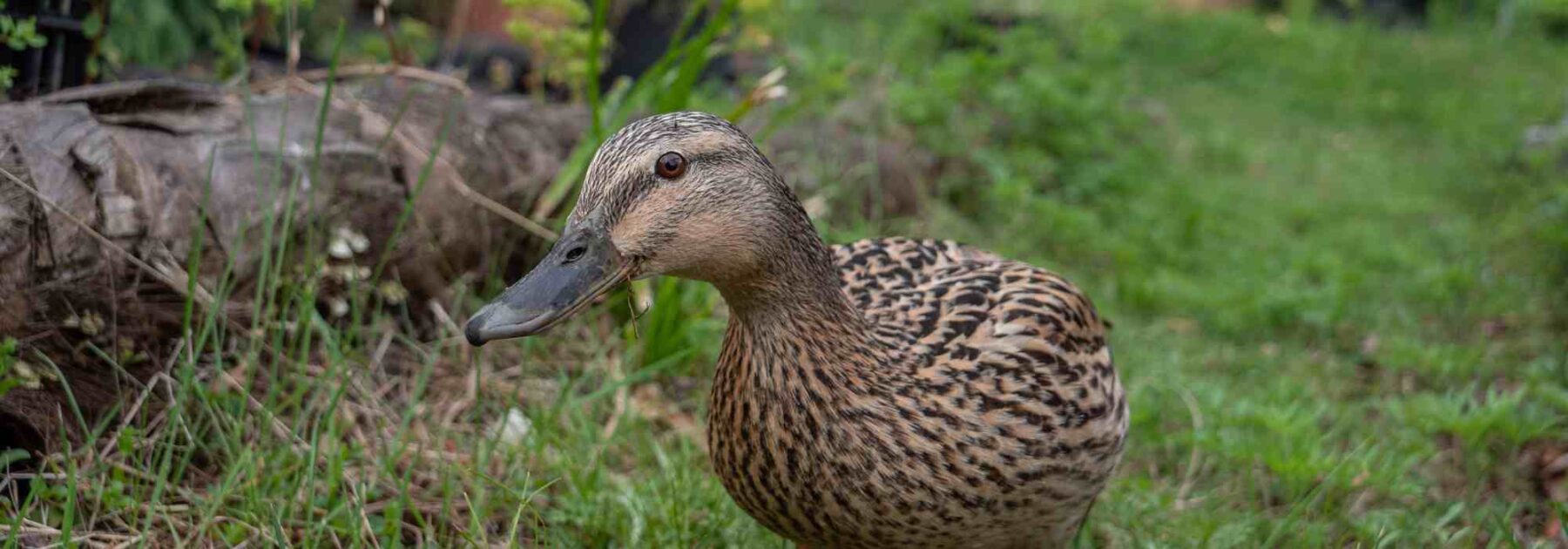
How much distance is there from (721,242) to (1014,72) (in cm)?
467

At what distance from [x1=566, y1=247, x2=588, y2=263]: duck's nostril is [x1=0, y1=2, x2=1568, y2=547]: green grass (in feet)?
1.91

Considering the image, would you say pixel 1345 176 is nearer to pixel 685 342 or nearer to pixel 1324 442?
pixel 1324 442

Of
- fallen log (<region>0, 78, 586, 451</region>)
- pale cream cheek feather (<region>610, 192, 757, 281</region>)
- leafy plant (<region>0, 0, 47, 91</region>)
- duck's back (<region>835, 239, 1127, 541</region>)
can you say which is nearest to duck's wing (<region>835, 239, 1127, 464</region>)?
duck's back (<region>835, 239, 1127, 541</region>)

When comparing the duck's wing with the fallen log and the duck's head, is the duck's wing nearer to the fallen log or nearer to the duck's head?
the duck's head

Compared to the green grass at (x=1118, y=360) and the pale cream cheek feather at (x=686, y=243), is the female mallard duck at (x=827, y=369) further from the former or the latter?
the green grass at (x=1118, y=360)

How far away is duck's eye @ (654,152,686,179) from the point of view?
76.7 inches

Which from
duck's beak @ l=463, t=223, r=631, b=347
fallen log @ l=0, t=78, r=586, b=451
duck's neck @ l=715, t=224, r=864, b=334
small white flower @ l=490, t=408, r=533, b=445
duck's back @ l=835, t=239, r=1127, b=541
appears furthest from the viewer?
small white flower @ l=490, t=408, r=533, b=445

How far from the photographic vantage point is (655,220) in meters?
1.94

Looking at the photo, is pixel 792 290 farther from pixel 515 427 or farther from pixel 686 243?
pixel 515 427

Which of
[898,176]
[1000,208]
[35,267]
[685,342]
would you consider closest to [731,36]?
[898,176]

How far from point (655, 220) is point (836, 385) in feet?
1.53

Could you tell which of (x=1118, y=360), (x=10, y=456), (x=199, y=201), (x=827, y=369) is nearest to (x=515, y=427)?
(x=199, y=201)

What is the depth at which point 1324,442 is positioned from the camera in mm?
3586

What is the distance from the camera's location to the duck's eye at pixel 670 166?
1948mm
